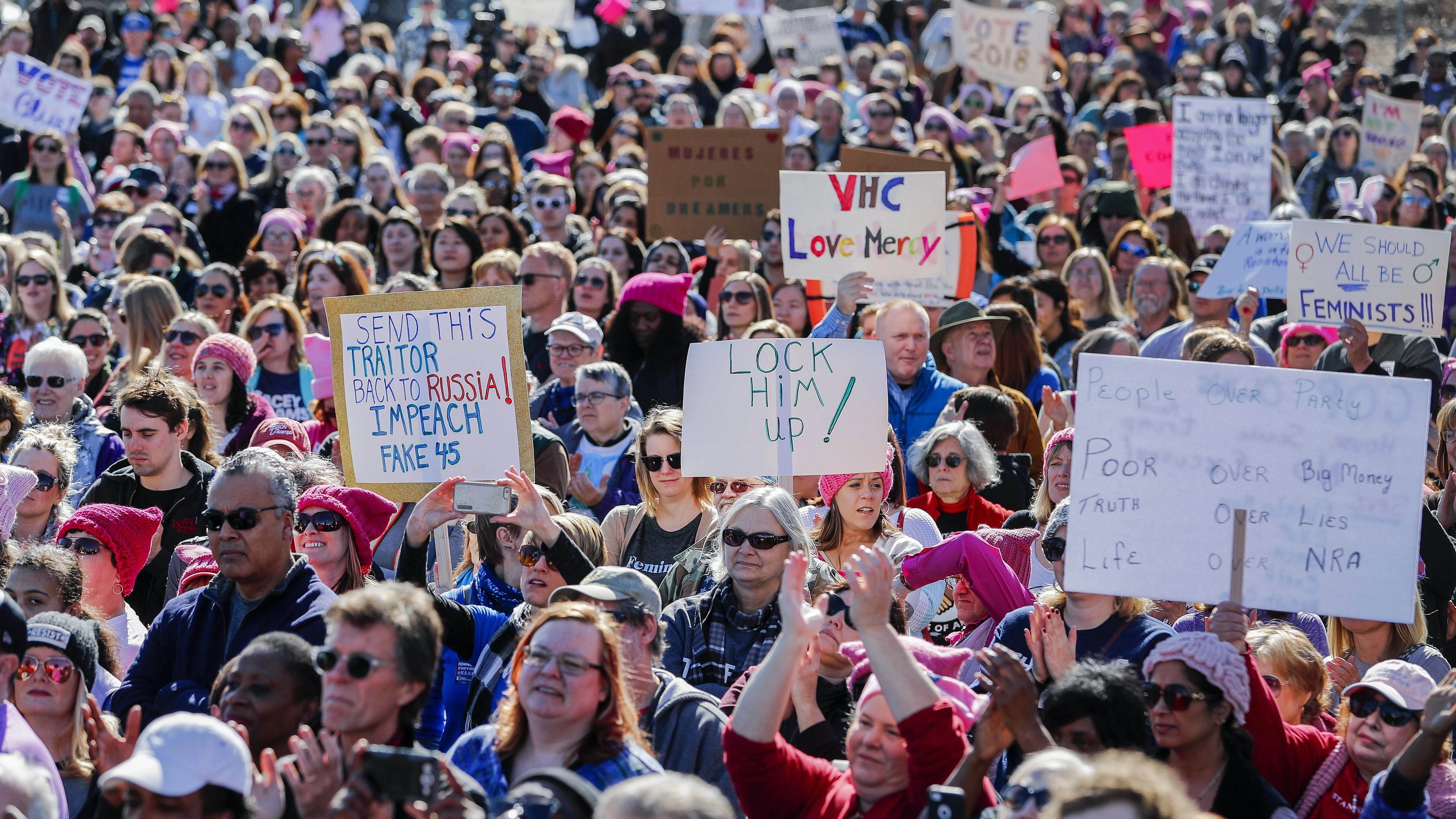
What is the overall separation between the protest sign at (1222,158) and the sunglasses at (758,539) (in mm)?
8665

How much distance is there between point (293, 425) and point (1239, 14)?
15.5 metres

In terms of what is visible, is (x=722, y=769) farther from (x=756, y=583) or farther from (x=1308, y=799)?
(x=1308, y=799)

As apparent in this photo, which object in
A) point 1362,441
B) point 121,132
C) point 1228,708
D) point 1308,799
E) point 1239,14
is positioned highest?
point 1239,14

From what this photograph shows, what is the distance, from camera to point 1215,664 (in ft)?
15.2

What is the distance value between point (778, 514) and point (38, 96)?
1015cm

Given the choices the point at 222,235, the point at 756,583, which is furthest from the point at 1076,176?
the point at 756,583

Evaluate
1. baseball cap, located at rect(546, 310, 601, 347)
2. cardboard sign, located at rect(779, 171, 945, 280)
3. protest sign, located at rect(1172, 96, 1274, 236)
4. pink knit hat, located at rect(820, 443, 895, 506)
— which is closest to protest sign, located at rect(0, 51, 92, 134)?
baseball cap, located at rect(546, 310, 601, 347)

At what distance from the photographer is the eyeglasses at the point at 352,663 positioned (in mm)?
4137

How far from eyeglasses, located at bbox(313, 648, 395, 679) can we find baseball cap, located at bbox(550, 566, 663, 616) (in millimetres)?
799

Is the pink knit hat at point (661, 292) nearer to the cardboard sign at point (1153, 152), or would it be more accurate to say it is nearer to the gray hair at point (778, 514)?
the gray hair at point (778, 514)

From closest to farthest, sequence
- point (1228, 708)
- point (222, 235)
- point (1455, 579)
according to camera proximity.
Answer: point (1228, 708), point (1455, 579), point (222, 235)

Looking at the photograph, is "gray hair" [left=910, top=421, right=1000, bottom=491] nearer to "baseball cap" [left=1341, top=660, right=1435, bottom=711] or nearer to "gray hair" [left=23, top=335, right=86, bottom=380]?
"baseball cap" [left=1341, top=660, right=1435, bottom=711]

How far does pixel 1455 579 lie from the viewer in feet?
22.2

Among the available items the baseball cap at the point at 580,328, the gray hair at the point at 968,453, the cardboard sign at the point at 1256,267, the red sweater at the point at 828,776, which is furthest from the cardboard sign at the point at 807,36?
the red sweater at the point at 828,776
